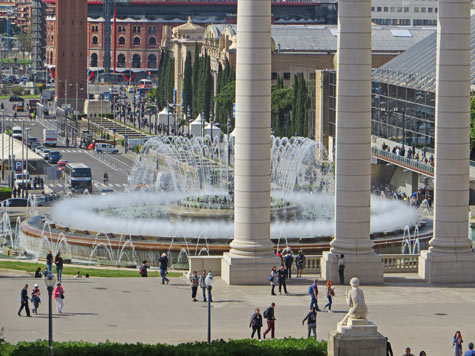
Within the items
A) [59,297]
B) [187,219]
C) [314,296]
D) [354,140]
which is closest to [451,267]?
[354,140]

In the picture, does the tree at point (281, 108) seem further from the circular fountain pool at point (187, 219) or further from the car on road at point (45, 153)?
the circular fountain pool at point (187, 219)

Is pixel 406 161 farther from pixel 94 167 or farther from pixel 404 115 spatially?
pixel 94 167

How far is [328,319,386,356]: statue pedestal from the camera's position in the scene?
41062 millimetres

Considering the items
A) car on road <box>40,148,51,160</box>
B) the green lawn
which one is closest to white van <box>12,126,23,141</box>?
car on road <box>40,148,51,160</box>

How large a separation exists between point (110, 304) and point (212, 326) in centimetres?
Result: 534

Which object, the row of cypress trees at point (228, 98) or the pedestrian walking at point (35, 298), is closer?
the pedestrian walking at point (35, 298)

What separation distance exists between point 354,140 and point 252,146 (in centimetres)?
374

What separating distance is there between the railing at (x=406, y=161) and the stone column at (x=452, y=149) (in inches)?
1775

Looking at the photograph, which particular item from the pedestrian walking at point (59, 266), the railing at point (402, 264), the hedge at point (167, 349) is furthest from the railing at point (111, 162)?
the hedge at point (167, 349)

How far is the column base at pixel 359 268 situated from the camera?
55812mm

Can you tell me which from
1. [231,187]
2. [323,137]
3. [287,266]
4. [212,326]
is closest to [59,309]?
[212,326]

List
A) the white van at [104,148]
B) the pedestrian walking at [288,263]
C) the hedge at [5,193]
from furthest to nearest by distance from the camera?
1. the white van at [104,148]
2. the hedge at [5,193]
3. the pedestrian walking at [288,263]

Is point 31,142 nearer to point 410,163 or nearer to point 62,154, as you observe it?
point 62,154

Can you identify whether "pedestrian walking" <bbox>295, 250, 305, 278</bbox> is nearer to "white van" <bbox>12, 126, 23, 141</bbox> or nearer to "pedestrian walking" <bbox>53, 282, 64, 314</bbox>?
"pedestrian walking" <bbox>53, 282, 64, 314</bbox>
